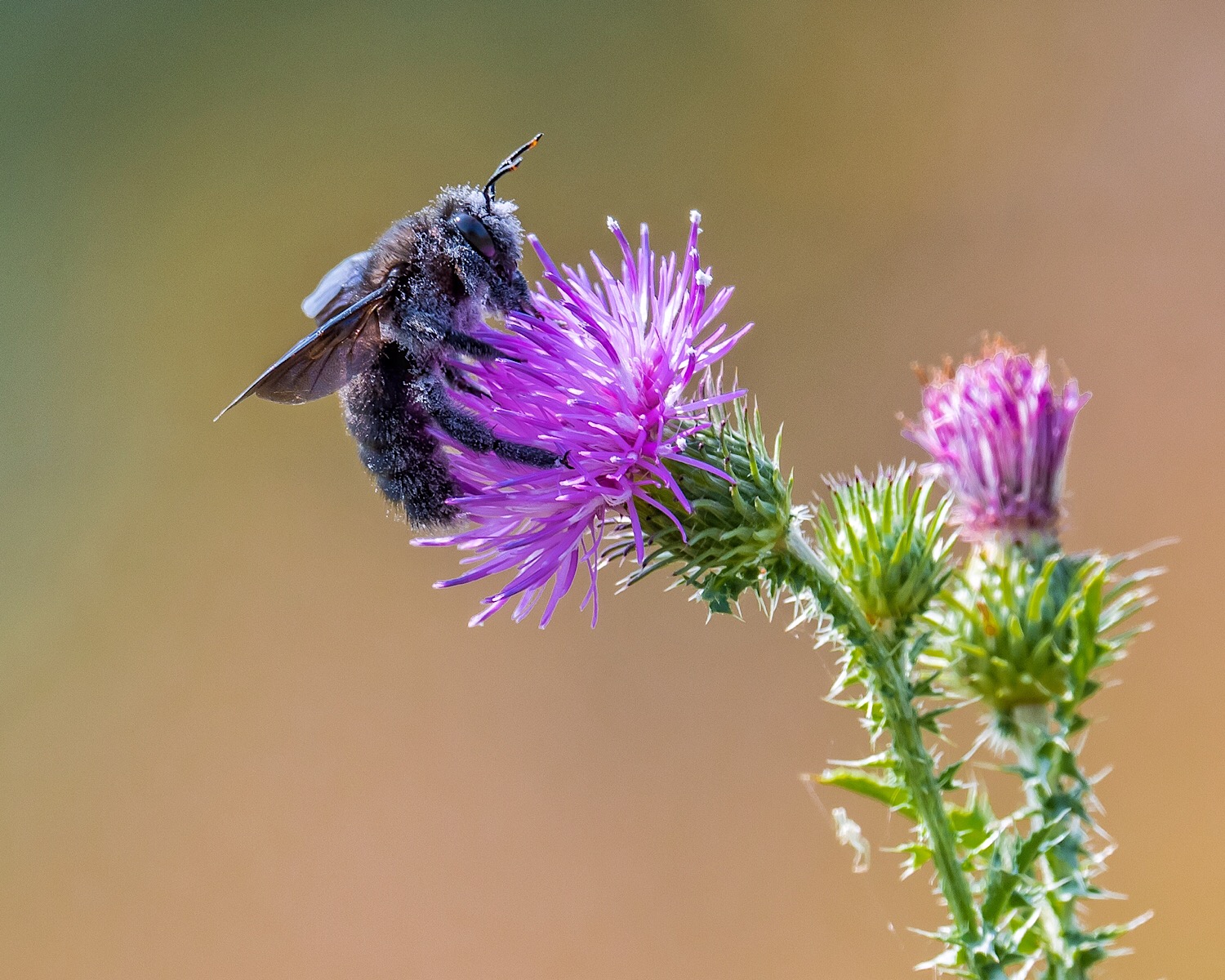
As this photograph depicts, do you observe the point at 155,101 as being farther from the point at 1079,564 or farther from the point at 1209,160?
the point at 1079,564

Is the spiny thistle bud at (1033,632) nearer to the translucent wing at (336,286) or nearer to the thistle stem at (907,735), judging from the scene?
the thistle stem at (907,735)

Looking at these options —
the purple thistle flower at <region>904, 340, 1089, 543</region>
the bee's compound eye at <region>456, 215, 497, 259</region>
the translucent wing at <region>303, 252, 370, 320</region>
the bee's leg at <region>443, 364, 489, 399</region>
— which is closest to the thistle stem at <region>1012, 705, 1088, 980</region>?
the purple thistle flower at <region>904, 340, 1089, 543</region>

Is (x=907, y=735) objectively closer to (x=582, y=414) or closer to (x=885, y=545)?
(x=885, y=545)

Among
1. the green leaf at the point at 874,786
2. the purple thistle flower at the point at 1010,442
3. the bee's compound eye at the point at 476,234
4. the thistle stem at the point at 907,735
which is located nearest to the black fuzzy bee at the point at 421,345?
the bee's compound eye at the point at 476,234

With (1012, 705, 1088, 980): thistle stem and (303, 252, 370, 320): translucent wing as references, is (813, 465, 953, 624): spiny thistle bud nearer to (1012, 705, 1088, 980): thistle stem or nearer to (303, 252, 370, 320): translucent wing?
(1012, 705, 1088, 980): thistle stem

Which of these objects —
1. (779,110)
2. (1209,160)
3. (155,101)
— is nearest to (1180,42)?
(1209,160)
